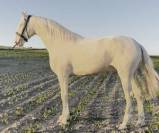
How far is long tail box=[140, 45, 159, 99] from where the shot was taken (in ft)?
37.9

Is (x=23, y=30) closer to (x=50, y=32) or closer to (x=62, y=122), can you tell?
(x=50, y=32)

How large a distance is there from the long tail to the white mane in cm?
195

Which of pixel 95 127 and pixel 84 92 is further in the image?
pixel 84 92

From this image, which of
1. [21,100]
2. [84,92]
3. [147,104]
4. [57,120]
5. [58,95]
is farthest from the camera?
[84,92]

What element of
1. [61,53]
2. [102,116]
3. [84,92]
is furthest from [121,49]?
[84,92]

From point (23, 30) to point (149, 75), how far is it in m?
3.92

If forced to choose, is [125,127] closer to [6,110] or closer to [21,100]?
[6,110]

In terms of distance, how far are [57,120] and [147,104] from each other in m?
4.79

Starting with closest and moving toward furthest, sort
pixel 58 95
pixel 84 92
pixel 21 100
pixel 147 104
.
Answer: pixel 147 104 → pixel 21 100 → pixel 58 95 → pixel 84 92

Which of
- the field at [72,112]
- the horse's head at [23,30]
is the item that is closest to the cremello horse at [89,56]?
the horse's head at [23,30]

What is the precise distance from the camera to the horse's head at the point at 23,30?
40.3ft

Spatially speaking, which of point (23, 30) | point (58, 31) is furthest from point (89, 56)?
point (23, 30)

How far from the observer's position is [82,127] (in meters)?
11.7

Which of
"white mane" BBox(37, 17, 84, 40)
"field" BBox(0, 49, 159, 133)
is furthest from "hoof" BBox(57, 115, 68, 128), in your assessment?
"white mane" BBox(37, 17, 84, 40)
